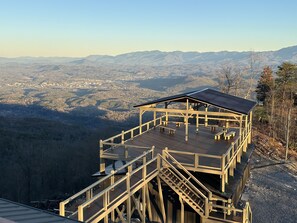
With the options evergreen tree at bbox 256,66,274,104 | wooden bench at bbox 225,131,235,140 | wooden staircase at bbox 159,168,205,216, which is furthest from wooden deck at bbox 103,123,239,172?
evergreen tree at bbox 256,66,274,104

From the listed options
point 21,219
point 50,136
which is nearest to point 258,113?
point 21,219

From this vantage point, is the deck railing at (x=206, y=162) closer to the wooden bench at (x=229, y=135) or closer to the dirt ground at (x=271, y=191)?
the wooden bench at (x=229, y=135)

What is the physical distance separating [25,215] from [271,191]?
18644 millimetres

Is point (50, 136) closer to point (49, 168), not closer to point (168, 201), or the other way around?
point (49, 168)

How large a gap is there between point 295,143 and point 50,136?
5442 centimetres

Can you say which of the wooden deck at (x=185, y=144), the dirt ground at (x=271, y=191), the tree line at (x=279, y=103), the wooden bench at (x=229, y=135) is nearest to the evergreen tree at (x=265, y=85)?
the tree line at (x=279, y=103)

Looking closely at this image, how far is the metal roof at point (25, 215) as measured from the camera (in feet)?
19.3

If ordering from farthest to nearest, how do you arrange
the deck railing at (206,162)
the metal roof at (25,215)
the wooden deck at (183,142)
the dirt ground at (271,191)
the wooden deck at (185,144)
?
the dirt ground at (271,191) < the wooden deck at (183,142) < the wooden deck at (185,144) < the deck railing at (206,162) < the metal roof at (25,215)

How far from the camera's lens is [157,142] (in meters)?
16.2

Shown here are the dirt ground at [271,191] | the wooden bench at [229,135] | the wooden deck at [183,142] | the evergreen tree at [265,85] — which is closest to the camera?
the wooden deck at [183,142]

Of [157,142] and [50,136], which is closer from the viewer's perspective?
[157,142]

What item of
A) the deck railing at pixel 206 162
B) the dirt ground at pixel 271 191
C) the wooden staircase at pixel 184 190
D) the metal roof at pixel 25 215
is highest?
the metal roof at pixel 25 215

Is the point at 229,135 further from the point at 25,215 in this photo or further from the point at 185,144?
the point at 25,215

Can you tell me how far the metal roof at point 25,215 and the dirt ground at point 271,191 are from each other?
40.0 feet
